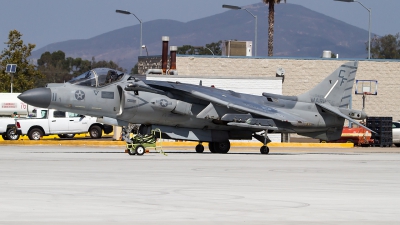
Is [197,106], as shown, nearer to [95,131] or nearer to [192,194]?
[192,194]

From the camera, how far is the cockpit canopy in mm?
24609

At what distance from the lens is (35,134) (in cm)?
3922

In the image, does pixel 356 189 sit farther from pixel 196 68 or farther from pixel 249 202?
pixel 196 68

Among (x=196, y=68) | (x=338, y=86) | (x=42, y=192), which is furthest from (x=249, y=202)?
(x=196, y=68)

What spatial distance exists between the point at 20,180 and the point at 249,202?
5293mm

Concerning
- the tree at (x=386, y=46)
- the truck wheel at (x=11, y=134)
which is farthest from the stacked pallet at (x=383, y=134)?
the tree at (x=386, y=46)

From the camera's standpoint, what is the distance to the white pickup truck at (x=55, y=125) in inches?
1540

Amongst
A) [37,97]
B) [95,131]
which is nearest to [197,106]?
[37,97]

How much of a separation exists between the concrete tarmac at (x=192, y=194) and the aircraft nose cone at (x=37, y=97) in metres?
5.23

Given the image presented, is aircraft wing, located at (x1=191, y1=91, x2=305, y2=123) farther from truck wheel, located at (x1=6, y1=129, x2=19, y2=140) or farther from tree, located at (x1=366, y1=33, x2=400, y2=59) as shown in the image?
tree, located at (x1=366, y1=33, x2=400, y2=59)

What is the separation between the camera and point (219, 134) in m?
26.8

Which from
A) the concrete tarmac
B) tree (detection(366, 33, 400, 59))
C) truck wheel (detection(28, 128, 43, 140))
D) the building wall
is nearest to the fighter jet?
the concrete tarmac

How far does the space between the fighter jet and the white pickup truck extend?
1489 centimetres

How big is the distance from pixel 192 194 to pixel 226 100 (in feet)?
45.7
